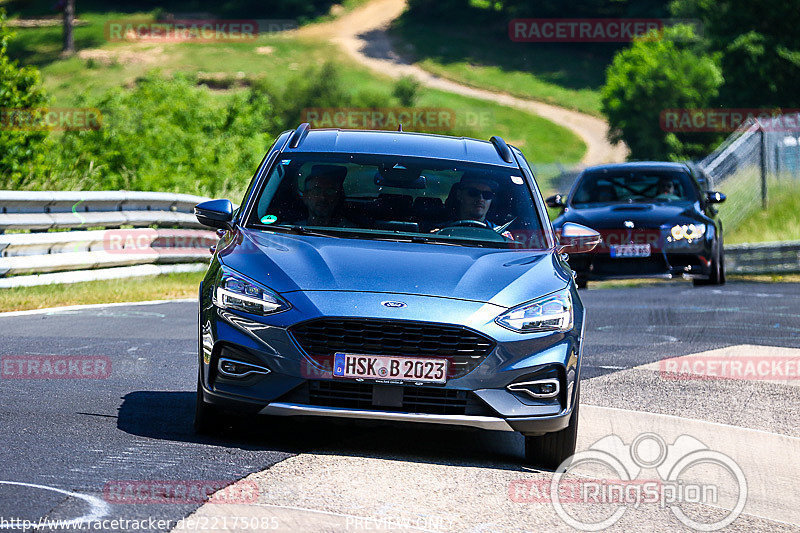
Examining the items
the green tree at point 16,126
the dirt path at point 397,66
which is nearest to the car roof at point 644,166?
the green tree at point 16,126

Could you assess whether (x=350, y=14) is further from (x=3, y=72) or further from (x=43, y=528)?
(x=43, y=528)

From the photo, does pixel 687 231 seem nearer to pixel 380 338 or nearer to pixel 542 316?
pixel 542 316

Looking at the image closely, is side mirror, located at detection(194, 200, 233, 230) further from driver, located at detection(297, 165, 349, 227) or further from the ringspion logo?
the ringspion logo

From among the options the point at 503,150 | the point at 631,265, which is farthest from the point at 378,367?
the point at 631,265

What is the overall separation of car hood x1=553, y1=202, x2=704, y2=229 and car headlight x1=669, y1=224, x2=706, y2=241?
82 mm

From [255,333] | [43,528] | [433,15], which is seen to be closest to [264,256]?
[255,333]

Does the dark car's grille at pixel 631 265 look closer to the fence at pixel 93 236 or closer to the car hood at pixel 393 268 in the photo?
the fence at pixel 93 236

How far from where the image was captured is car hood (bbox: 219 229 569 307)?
20.6ft

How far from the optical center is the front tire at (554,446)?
6496mm

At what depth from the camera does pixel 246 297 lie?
6301 millimetres

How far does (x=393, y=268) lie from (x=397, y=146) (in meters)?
1.63

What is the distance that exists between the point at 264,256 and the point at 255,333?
0.52 meters

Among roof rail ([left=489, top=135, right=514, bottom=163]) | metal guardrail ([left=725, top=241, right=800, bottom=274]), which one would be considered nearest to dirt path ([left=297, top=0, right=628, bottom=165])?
metal guardrail ([left=725, top=241, right=800, bottom=274])

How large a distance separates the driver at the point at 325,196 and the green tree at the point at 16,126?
13.3 meters
